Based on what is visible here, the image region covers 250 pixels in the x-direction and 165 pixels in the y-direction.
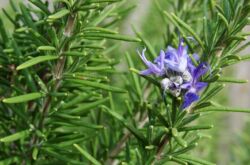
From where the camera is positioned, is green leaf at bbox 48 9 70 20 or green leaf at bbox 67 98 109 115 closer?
green leaf at bbox 48 9 70 20

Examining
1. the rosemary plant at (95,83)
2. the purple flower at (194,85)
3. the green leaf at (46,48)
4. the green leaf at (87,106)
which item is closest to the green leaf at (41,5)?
the rosemary plant at (95,83)

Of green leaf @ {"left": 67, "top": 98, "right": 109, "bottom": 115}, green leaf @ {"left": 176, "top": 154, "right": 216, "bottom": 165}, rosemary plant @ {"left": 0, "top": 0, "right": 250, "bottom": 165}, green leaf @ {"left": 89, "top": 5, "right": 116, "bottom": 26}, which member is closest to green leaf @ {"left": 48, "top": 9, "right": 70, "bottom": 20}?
rosemary plant @ {"left": 0, "top": 0, "right": 250, "bottom": 165}

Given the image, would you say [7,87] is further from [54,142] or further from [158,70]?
[158,70]

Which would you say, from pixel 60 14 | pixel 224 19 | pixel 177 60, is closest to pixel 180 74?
pixel 177 60

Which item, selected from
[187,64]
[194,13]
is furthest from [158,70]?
[194,13]

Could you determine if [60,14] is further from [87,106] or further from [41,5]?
[87,106]

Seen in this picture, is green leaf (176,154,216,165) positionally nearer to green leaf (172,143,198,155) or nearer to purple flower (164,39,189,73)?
green leaf (172,143,198,155)
